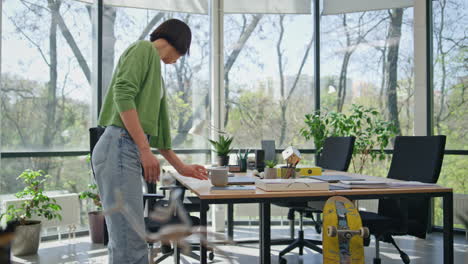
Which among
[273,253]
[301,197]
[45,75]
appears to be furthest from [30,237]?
[301,197]

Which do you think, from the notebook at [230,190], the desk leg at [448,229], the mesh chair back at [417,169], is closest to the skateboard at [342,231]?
the notebook at [230,190]

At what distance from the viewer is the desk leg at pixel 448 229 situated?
7.18 ft

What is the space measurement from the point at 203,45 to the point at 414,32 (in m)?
2.54

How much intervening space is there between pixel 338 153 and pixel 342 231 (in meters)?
2.33

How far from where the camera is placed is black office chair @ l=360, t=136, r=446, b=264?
2910mm

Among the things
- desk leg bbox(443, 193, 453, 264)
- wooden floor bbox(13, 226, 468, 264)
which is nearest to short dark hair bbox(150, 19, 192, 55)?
desk leg bbox(443, 193, 453, 264)

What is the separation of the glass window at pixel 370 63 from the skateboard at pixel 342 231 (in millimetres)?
3803

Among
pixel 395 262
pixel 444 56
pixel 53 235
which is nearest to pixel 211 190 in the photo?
pixel 395 262

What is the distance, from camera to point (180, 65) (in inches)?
219

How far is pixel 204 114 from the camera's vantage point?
18.6 feet

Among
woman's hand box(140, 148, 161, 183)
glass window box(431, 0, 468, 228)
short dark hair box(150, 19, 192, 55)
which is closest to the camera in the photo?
woman's hand box(140, 148, 161, 183)

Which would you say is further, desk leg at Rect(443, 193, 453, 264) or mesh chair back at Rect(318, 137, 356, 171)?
mesh chair back at Rect(318, 137, 356, 171)

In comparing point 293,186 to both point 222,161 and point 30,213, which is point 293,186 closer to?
point 222,161

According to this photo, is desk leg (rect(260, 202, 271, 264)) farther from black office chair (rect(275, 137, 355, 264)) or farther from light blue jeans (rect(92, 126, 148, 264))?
black office chair (rect(275, 137, 355, 264))
